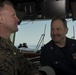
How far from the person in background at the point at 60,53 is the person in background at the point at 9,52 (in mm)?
412

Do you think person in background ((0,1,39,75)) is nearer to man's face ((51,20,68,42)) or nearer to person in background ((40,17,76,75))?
person in background ((40,17,76,75))

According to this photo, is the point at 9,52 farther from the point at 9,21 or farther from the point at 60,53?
the point at 60,53

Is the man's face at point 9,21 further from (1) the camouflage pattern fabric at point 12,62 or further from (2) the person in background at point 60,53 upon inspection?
(2) the person in background at point 60,53

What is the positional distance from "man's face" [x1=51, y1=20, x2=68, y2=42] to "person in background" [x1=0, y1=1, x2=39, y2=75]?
20.8 inches

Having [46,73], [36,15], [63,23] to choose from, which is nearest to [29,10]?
[36,15]

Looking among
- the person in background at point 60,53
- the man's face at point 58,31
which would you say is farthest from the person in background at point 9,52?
the man's face at point 58,31

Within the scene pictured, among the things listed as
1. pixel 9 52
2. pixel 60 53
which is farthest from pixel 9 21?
pixel 60 53

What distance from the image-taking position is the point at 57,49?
2.23 metres

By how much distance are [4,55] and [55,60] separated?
66 cm

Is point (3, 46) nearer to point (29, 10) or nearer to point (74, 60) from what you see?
point (74, 60)

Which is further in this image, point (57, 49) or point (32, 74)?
point (57, 49)

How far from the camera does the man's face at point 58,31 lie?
7.32 feet

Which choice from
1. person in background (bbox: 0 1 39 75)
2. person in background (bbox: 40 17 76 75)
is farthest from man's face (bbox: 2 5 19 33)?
person in background (bbox: 40 17 76 75)

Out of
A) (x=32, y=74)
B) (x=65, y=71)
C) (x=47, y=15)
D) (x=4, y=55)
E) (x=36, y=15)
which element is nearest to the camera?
(x=4, y=55)
